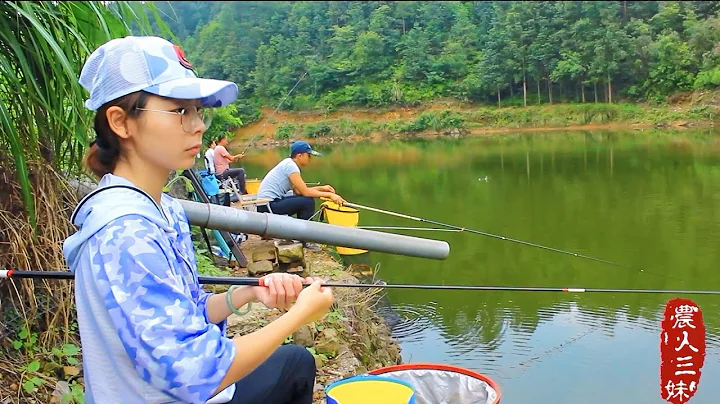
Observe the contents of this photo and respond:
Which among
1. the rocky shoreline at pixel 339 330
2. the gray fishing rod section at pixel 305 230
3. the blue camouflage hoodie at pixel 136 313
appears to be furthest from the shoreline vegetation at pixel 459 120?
the blue camouflage hoodie at pixel 136 313

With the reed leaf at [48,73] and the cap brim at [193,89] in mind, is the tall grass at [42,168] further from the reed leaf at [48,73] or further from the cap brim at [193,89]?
the cap brim at [193,89]

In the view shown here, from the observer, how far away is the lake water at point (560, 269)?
14.5 feet

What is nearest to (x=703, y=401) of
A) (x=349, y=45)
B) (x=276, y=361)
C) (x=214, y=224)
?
(x=214, y=224)

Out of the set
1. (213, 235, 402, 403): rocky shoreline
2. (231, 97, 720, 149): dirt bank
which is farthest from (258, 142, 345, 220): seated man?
(231, 97, 720, 149): dirt bank

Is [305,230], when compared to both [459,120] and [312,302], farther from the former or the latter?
[459,120]

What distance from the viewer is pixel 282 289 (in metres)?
1.32

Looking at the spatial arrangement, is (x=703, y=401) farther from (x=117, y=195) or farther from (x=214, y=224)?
(x=117, y=195)

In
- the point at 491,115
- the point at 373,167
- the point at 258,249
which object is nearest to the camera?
the point at 258,249

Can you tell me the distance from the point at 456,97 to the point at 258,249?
32614 millimetres

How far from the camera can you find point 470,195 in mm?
12062

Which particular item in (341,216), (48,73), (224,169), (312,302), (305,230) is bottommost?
(341,216)

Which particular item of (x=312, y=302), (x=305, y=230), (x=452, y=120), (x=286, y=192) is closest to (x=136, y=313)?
(x=312, y=302)

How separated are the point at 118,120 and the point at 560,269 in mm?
6138

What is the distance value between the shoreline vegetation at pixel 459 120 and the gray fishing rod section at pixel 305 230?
2572 centimetres
